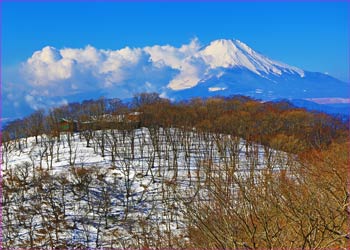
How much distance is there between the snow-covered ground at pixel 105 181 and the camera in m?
22.2

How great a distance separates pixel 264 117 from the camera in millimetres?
43375

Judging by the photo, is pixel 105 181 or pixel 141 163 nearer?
pixel 105 181

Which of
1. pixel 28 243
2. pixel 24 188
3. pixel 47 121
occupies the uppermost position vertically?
pixel 47 121

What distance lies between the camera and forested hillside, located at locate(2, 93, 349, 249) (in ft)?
43.1

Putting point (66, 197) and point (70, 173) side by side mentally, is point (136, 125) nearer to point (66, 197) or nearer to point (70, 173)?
point (70, 173)

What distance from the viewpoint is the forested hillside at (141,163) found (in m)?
13.1

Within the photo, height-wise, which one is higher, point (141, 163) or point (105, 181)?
point (141, 163)

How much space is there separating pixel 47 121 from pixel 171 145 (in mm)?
14599

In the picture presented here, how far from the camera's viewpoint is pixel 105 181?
29.4 m

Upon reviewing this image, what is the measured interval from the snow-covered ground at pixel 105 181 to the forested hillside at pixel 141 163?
10cm

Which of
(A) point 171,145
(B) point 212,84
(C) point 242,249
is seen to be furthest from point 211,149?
(B) point 212,84

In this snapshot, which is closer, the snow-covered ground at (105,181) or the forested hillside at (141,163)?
the forested hillside at (141,163)

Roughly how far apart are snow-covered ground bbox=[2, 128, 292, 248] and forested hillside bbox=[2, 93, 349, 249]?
0.10 m

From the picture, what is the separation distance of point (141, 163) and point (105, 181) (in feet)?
14.5
